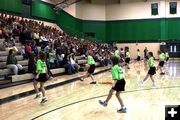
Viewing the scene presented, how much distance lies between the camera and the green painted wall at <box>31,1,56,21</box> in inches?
1135

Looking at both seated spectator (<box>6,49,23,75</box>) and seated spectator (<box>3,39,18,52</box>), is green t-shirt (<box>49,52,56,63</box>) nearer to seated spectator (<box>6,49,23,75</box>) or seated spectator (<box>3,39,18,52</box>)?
seated spectator (<box>3,39,18,52</box>)

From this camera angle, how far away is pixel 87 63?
53.6 ft

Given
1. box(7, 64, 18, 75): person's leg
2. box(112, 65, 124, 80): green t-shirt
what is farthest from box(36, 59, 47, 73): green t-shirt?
box(7, 64, 18, 75): person's leg

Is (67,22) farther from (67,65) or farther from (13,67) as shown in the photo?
(13,67)

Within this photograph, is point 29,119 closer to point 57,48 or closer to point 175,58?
point 57,48

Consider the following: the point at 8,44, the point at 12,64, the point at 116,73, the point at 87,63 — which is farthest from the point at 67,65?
the point at 116,73

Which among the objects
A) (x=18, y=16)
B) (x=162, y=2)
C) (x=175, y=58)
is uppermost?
(x=162, y=2)

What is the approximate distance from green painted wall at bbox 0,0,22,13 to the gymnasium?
0.07 meters

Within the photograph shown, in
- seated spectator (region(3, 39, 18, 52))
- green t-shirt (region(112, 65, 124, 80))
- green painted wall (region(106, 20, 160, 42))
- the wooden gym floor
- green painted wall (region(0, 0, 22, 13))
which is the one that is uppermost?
green painted wall (region(0, 0, 22, 13))

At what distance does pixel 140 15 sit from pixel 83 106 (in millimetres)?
34179

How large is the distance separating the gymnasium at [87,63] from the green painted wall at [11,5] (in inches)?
2.9

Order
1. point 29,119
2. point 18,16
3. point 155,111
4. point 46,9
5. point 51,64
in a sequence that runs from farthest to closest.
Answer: point 46,9 → point 18,16 → point 51,64 → point 155,111 → point 29,119

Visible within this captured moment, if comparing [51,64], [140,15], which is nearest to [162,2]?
[140,15]

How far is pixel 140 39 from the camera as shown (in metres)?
42.2
